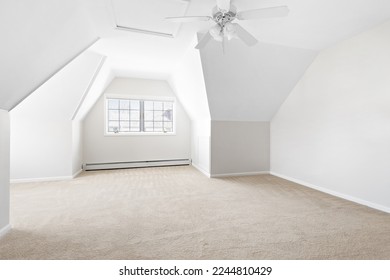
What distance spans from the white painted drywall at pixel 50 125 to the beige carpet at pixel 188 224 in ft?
1.51

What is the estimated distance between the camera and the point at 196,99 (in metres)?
4.03

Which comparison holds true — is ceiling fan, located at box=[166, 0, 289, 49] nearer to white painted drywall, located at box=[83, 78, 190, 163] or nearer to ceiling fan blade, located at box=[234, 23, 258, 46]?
ceiling fan blade, located at box=[234, 23, 258, 46]

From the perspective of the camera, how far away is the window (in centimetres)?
495

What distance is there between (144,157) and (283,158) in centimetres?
358

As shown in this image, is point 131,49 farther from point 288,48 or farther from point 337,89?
point 337,89

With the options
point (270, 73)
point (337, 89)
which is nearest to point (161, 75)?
point (270, 73)

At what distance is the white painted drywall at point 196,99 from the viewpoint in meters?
3.21

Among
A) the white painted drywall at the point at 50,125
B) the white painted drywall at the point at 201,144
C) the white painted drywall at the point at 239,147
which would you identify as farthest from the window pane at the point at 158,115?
the white painted drywall at the point at 50,125

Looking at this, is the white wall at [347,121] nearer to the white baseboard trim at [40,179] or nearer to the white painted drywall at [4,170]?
the white painted drywall at [4,170]

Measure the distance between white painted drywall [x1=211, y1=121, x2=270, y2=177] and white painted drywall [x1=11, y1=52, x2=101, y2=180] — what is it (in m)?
2.74

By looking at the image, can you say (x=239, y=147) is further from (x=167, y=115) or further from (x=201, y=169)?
(x=167, y=115)

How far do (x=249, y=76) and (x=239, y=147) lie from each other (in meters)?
1.61

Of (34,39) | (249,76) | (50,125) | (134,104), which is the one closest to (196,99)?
(249,76)
